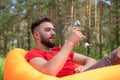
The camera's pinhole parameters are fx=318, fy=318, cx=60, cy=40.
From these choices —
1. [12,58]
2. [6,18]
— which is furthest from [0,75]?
[6,18]

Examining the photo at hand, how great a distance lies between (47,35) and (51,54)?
23 cm

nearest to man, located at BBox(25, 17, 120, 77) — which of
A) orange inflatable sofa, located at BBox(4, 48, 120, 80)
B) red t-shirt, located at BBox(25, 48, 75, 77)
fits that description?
red t-shirt, located at BBox(25, 48, 75, 77)

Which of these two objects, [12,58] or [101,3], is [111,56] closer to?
[12,58]

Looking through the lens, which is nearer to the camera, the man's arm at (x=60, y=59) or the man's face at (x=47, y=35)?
the man's arm at (x=60, y=59)

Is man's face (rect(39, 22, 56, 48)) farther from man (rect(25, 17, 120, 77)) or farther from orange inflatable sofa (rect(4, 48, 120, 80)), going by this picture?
orange inflatable sofa (rect(4, 48, 120, 80))

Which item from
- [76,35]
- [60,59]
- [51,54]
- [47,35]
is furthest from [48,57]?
[76,35]

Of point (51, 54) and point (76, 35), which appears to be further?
point (51, 54)

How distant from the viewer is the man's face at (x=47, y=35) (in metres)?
3.64

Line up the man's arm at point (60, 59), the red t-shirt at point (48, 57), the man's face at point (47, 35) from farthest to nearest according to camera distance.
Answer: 1. the man's face at point (47, 35)
2. the red t-shirt at point (48, 57)
3. the man's arm at point (60, 59)

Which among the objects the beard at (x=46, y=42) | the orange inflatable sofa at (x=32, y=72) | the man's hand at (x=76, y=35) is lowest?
the orange inflatable sofa at (x=32, y=72)

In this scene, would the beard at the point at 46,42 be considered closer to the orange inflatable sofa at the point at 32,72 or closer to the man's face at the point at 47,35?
the man's face at the point at 47,35

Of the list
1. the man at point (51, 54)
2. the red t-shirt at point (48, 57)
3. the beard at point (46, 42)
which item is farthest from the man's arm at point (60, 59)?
the beard at point (46, 42)

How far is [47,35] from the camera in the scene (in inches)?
143

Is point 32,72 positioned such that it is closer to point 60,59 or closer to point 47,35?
point 60,59
